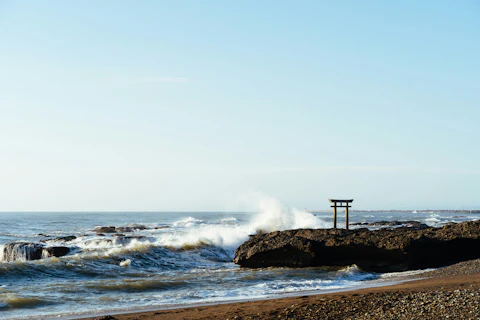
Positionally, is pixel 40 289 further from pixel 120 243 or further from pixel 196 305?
pixel 120 243

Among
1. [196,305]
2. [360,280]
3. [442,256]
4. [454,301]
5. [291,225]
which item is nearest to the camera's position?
[454,301]

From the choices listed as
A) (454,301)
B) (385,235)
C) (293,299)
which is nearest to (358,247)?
(385,235)

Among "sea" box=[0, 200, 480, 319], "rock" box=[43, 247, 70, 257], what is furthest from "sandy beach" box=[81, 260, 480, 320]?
"rock" box=[43, 247, 70, 257]

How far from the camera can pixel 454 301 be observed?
9.09m

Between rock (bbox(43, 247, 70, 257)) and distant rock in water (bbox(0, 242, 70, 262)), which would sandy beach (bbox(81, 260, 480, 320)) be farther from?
distant rock in water (bbox(0, 242, 70, 262))

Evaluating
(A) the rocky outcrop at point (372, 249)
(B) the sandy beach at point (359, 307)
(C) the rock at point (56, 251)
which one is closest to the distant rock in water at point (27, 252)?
(C) the rock at point (56, 251)

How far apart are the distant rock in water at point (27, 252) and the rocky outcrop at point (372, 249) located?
318 inches

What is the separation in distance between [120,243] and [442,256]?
53.4 feet

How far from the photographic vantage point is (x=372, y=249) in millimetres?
17906

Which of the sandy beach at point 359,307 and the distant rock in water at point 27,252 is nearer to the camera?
the sandy beach at point 359,307

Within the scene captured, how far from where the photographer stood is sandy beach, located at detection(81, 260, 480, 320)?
8.63m

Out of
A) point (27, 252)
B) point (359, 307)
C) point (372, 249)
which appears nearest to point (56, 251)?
point (27, 252)

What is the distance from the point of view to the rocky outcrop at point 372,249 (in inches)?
698

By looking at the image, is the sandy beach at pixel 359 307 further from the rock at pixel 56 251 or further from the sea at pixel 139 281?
the rock at pixel 56 251
